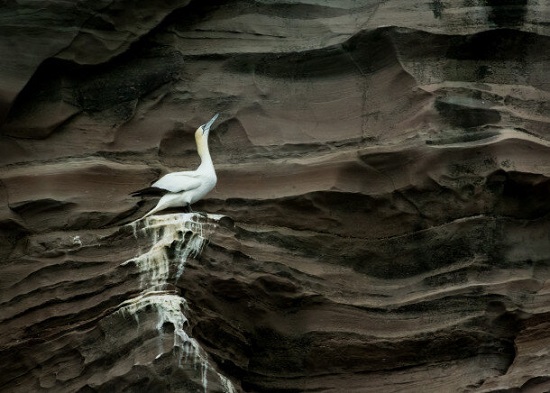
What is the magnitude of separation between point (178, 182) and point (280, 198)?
3.56ft

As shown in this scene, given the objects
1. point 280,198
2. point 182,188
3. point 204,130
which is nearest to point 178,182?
point 182,188

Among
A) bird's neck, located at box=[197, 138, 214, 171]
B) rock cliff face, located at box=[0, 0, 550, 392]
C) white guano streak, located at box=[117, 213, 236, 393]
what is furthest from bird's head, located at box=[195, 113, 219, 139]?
white guano streak, located at box=[117, 213, 236, 393]

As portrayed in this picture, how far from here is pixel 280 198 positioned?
1077 centimetres

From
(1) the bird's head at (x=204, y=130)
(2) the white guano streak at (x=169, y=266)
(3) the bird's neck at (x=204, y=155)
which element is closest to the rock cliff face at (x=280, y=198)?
(2) the white guano streak at (x=169, y=266)

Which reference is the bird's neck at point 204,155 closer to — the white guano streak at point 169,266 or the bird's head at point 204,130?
the bird's head at point 204,130

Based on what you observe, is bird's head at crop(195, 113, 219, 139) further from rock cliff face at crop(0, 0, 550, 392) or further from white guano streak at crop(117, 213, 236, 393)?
white guano streak at crop(117, 213, 236, 393)

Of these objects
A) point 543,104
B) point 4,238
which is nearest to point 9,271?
point 4,238

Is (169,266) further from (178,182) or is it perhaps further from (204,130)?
(204,130)

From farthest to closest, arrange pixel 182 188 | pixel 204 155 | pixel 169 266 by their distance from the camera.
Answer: pixel 204 155, pixel 182 188, pixel 169 266

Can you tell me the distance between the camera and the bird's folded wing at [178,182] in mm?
10227

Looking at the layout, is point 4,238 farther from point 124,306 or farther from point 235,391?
point 235,391

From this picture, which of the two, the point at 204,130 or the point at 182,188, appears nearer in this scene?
the point at 182,188

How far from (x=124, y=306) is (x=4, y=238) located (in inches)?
62.8

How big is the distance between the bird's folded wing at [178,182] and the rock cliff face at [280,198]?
457 mm
